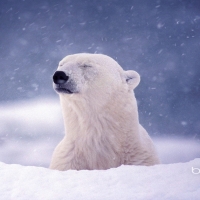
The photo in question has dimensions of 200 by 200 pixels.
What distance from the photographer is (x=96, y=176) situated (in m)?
1.66

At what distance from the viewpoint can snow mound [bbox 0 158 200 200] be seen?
52.7 inches

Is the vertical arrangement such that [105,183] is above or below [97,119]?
below

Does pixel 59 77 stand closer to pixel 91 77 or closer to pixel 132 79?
pixel 91 77

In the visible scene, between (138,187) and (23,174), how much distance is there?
25.2 inches

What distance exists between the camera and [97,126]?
2.73 metres

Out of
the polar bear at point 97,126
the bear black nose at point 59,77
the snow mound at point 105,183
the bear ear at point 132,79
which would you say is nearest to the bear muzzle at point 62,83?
the bear black nose at point 59,77

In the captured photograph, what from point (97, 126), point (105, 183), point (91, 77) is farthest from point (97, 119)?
point (105, 183)

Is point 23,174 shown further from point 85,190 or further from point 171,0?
point 171,0

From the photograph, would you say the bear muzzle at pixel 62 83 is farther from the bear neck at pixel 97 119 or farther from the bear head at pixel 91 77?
the bear neck at pixel 97 119

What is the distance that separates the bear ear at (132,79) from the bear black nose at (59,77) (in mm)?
741

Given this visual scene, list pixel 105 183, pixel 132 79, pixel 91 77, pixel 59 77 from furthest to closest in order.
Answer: pixel 132 79 < pixel 91 77 < pixel 59 77 < pixel 105 183

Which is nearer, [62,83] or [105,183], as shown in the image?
[105,183]

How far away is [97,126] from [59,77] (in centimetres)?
58

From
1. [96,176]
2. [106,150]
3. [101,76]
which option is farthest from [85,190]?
[101,76]
